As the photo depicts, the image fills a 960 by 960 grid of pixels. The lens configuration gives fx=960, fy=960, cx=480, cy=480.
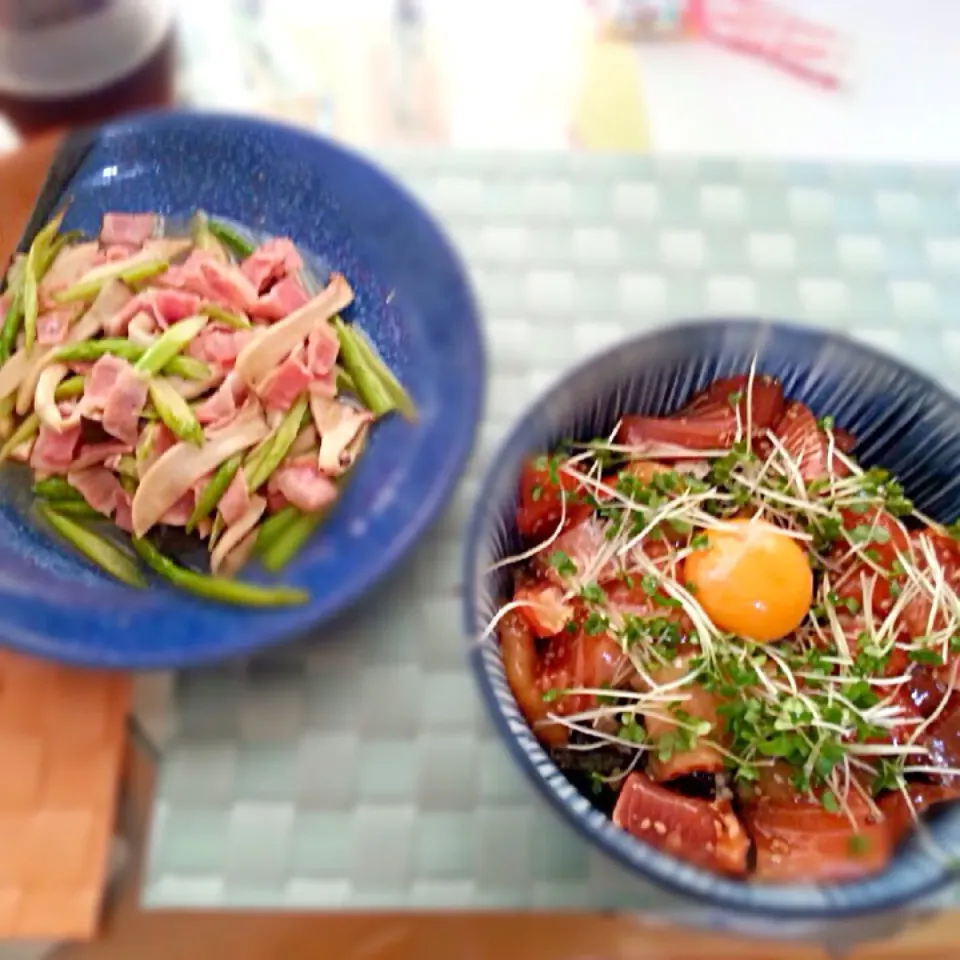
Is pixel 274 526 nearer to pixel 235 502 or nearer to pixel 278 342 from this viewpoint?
pixel 235 502

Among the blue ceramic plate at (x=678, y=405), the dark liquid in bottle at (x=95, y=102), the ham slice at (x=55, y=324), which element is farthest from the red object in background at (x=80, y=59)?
the blue ceramic plate at (x=678, y=405)

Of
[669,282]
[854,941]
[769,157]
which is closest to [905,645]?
[854,941]

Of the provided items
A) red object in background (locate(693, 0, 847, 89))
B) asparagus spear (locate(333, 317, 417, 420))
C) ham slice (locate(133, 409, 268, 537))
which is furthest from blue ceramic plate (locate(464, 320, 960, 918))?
red object in background (locate(693, 0, 847, 89))

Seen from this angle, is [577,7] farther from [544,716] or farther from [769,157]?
[544,716]

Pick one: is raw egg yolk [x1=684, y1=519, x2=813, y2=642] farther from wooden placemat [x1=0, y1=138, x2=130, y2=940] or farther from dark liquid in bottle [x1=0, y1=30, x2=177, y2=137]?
dark liquid in bottle [x1=0, y1=30, x2=177, y2=137]

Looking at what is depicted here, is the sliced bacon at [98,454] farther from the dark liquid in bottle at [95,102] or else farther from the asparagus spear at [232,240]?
the dark liquid in bottle at [95,102]

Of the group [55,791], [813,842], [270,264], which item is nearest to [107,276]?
[270,264]
